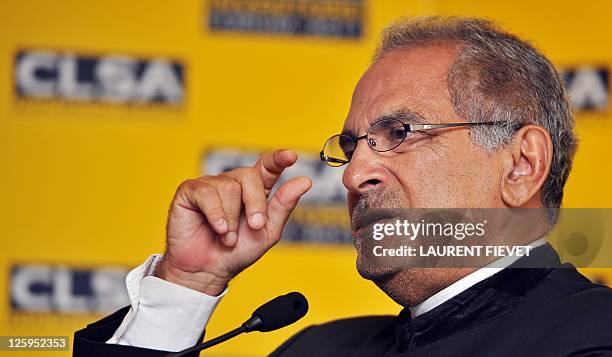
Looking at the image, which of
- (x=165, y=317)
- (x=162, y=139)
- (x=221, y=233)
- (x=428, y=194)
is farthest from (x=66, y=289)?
(x=428, y=194)

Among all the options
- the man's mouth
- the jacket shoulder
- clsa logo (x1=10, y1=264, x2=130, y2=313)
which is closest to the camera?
the man's mouth

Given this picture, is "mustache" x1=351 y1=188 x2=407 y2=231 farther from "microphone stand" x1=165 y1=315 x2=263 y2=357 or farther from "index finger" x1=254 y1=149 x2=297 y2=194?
"microphone stand" x1=165 y1=315 x2=263 y2=357

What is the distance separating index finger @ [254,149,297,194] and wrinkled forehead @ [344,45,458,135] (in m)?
0.16

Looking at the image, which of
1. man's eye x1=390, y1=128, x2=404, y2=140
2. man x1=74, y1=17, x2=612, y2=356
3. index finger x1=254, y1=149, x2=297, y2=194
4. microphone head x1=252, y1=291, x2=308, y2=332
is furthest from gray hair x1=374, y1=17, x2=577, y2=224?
microphone head x1=252, y1=291, x2=308, y2=332

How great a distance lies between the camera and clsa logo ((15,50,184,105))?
9.61ft

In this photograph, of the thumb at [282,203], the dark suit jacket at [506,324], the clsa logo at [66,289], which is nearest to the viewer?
the dark suit jacket at [506,324]

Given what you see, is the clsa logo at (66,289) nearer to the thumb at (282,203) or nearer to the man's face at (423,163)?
the thumb at (282,203)

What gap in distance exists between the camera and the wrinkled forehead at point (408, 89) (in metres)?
1.75

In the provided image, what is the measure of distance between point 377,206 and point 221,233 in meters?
0.31

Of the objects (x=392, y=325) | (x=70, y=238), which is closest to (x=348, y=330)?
(x=392, y=325)

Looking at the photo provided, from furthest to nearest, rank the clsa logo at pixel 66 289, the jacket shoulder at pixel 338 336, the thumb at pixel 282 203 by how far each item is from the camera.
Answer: the clsa logo at pixel 66 289 < the jacket shoulder at pixel 338 336 < the thumb at pixel 282 203

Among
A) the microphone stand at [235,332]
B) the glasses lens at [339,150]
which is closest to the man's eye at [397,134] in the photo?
the glasses lens at [339,150]

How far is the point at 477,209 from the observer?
172 cm

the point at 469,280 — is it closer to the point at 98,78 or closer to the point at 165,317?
the point at 165,317
